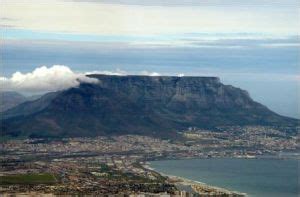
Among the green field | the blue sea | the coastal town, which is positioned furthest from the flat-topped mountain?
the green field

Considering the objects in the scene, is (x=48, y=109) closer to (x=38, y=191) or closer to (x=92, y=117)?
(x=92, y=117)

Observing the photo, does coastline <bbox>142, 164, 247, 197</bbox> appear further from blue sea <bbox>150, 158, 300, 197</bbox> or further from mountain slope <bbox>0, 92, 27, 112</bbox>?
mountain slope <bbox>0, 92, 27, 112</bbox>

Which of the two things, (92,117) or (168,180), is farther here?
(92,117)

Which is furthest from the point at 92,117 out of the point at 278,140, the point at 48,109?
the point at 278,140

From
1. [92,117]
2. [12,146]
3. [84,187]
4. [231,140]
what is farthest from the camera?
[92,117]

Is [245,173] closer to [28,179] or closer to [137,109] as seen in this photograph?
[28,179]

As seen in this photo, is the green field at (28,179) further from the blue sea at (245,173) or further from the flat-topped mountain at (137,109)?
the flat-topped mountain at (137,109)
